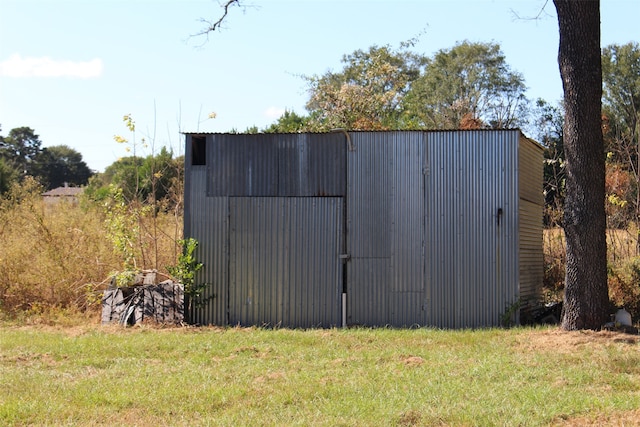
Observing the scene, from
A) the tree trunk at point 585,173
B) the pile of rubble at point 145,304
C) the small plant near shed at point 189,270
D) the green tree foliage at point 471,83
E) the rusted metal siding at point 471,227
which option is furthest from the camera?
the green tree foliage at point 471,83

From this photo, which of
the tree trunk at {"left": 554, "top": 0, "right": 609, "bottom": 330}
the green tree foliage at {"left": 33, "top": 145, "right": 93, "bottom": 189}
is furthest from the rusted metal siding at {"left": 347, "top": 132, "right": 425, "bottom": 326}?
the green tree foliage at {"left": 33, "top": 145, "right": 93, "bottom": 189}

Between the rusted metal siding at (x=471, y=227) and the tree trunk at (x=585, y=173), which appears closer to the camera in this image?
the tree trunk at (x=585, y=173)

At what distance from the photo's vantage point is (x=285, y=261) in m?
13.2

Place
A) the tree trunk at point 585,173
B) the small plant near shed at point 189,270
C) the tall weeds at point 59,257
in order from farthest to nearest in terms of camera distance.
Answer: the tall weeds at point 59,257
the small plant near shed at point 189,270
the tree trunk at point 585,173

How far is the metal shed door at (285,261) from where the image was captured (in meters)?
13.1

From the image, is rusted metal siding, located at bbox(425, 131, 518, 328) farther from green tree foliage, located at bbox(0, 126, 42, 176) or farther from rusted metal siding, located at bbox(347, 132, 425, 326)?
green tree foliage, located at bbox(0, 126, 42, 176)

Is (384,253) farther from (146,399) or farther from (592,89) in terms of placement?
(146,399)

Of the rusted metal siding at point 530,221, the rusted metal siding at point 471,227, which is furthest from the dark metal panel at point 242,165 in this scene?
the rusted metal siding at point 530,221

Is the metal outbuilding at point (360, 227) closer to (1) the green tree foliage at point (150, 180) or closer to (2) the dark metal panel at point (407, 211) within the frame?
(2) the dark metal panel at point (407, 211)

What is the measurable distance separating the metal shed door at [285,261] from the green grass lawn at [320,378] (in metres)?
0.71

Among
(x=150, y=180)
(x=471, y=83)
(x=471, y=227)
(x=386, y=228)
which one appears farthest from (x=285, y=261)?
(x=471, y=83)

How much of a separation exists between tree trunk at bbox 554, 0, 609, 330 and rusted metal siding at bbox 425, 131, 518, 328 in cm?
126

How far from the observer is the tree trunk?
1166 cm

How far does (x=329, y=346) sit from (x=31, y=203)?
31.4 feet
